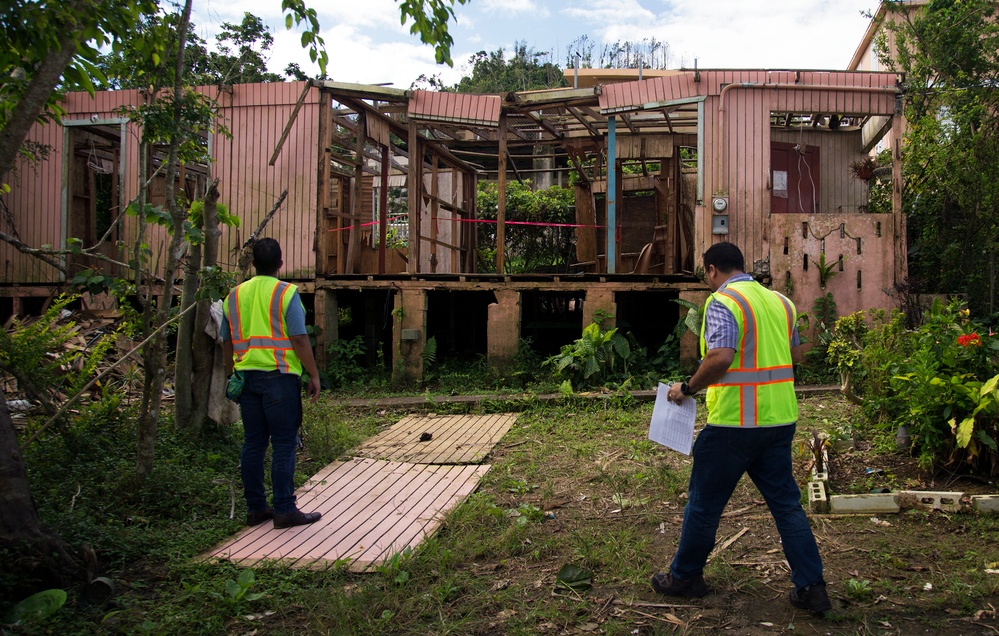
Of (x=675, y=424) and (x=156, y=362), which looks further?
(x=156, y=362)

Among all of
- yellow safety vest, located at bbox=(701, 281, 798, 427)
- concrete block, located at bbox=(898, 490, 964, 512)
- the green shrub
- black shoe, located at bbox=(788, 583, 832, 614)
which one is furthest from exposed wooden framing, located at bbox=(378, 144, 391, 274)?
black shoe, located at bbox=(788, 583, 832, 614)

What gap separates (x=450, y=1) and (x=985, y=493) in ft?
15.0

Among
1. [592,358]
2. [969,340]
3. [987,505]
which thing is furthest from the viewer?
[592,358]

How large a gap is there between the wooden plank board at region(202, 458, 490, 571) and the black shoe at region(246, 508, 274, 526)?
0.05 metres

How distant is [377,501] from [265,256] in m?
1.93

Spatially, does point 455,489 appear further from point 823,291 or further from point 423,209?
point 423,209

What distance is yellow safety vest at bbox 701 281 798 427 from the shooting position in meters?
3.30

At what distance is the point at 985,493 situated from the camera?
4762 mm

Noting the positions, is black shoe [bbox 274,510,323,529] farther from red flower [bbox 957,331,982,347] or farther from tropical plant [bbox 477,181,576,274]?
tropical plant [bbox 477,181,576,274]

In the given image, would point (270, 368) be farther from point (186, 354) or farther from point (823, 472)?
point (823, 472)

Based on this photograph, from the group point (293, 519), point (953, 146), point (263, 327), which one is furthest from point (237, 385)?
point (953, 146)

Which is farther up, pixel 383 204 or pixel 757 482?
pixel 383 204

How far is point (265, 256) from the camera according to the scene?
4.54 m

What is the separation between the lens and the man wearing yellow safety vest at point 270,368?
14.6 feet
